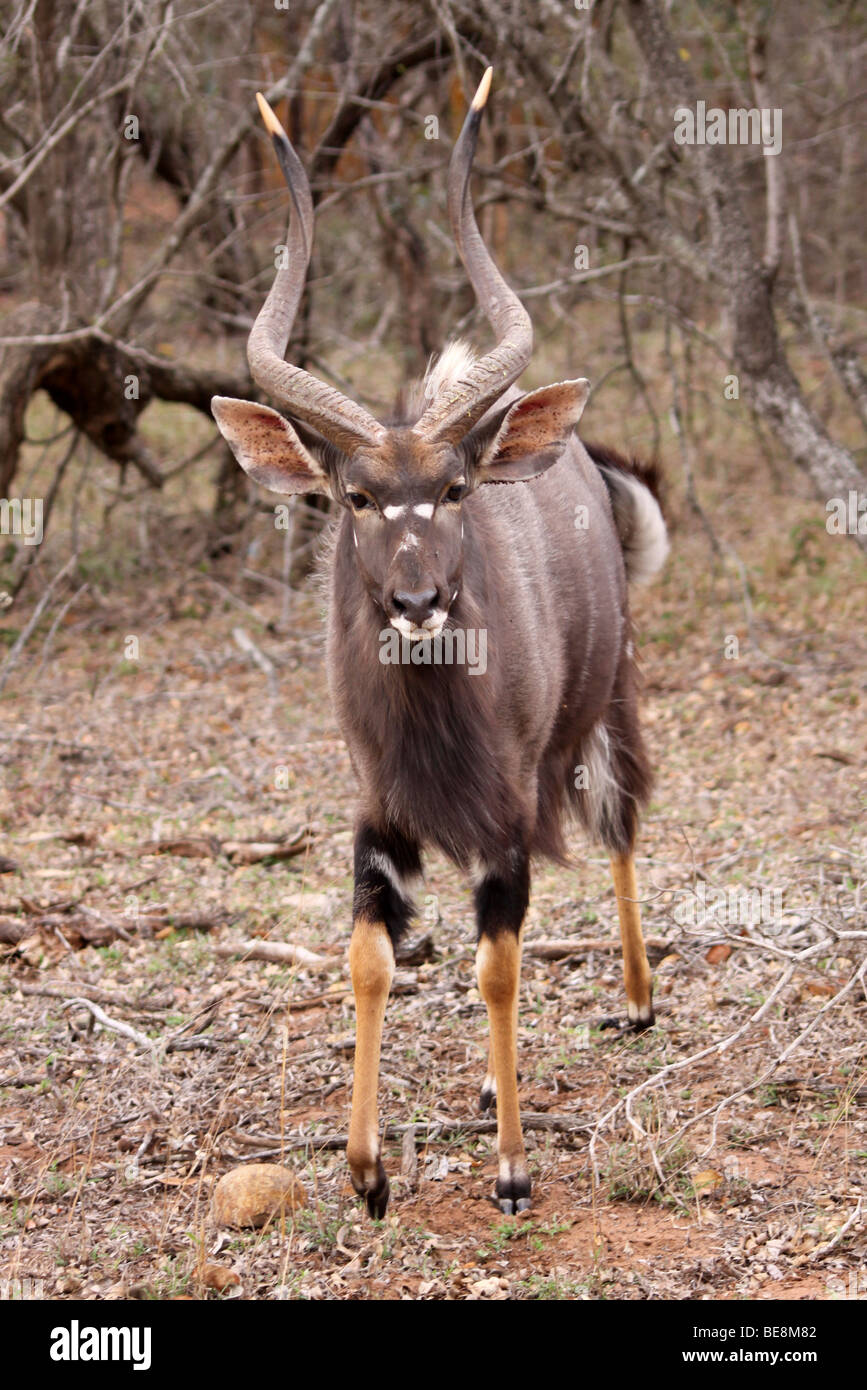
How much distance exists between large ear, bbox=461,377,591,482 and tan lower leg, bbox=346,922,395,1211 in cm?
136

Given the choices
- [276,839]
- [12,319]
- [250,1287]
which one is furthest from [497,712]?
[12,319]

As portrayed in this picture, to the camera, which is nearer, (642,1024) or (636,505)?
(642,1024)

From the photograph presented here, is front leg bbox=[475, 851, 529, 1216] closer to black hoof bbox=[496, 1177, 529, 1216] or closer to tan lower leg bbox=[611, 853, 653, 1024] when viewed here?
black hoof bbox=[496, 1177, 529, 1216]

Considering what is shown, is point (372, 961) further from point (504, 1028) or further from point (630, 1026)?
point (630, 1026)

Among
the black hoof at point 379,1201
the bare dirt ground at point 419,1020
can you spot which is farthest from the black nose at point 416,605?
the black hoof at point 379,1201

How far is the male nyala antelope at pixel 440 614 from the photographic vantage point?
3.88 metres

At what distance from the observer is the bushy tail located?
591cm

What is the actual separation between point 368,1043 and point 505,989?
1.38 ft

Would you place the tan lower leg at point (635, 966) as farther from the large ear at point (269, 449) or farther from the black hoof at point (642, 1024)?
the large ear at point (269, 449)

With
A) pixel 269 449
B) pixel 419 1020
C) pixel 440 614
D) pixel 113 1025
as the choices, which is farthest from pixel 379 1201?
pixel 269 449

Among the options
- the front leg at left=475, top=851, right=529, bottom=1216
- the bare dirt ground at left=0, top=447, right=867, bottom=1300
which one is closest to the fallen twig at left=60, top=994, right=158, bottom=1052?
the bare dirt ground at left=0, top=447, right=867, bottom=1300

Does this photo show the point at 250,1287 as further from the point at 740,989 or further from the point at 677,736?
the point at 677,736

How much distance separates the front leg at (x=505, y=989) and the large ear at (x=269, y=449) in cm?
124

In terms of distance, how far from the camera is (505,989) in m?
4.18
